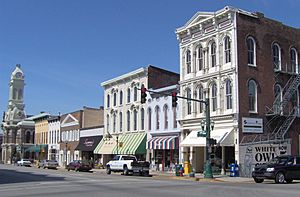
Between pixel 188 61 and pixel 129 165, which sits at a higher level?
pixel 188 61

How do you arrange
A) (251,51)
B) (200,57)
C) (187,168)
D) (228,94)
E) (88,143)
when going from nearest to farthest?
(228,94), (251,51), (187,168), (200,57), (88,143)

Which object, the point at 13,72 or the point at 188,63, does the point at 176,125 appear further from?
the point at 13,72

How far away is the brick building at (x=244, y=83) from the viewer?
35172mm

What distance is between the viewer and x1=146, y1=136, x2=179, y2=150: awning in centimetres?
4219

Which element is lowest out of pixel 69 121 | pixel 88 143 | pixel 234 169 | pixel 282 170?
pixel 234 169

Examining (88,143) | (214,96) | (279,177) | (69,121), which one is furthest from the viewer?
(69,121)

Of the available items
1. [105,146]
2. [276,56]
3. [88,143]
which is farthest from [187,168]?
[88,143]

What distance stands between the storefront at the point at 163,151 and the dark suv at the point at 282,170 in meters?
16.2

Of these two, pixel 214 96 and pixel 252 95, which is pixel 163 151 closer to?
→ pixel 214 96

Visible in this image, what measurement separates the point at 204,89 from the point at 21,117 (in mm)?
80752

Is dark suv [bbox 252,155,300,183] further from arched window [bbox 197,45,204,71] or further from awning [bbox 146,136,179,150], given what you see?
awning [bbox 146,136,179,150]

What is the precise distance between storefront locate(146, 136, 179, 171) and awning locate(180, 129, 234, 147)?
9.81ft

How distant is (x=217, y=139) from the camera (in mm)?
35156

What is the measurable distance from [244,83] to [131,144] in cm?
1786
